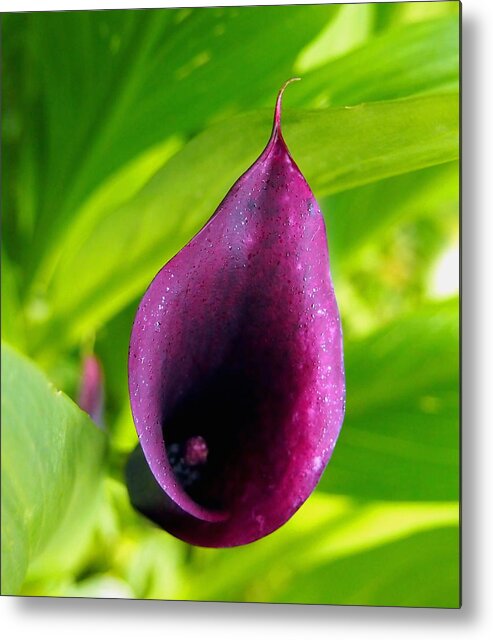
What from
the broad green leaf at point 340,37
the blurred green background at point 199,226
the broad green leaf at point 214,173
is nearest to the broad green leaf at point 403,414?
the blurred green background at point 199,226

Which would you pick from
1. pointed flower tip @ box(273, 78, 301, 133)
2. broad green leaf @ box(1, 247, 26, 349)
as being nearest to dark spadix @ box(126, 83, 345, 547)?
pointed flower tip @ box(273, 78, 301, 133)

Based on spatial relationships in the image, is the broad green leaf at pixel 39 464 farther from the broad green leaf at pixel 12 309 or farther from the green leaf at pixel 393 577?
the green leaf at pixel 393 577

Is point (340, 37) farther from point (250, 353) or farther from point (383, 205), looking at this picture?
point (250, 353)

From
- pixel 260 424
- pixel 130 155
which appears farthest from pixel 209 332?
pixel 130 155

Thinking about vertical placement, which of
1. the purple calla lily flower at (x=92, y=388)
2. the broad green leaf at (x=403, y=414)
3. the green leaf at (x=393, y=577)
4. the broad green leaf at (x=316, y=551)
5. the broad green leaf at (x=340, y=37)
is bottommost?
the green leaf at (x=393, y=577)

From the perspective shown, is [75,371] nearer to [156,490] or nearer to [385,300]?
[156,490]

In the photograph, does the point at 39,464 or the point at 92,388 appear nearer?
the point at 39,464

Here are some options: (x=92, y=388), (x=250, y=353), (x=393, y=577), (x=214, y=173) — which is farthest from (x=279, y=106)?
(x=393, y=577)
